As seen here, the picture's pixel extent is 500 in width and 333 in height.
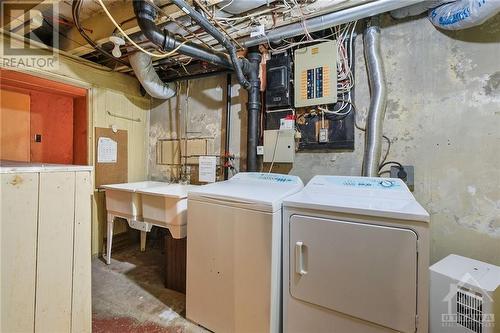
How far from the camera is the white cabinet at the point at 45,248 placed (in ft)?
3.53

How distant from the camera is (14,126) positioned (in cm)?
273

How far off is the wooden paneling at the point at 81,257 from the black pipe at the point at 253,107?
142 cm

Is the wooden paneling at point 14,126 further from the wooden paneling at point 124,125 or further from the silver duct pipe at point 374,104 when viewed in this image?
the silver duct pipe at point 374,104

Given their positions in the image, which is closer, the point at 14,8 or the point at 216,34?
the point at 14,8

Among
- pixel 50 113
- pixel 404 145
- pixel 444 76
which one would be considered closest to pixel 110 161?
pixel 50 113

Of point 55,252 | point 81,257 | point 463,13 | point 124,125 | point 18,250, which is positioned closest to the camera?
point 18,250

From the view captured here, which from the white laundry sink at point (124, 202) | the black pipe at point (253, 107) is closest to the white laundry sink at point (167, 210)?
the white laundry sink at point (124, 202)

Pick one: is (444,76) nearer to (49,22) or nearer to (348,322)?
(348,322)

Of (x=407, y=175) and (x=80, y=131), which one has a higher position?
(x=80, y=131)

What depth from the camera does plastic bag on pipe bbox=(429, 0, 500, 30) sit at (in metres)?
1.47

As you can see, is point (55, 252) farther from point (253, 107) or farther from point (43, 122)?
point (43, 122)

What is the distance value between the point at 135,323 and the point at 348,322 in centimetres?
152

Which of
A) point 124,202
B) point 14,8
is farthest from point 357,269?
point 14,8

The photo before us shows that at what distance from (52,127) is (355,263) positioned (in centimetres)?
363
